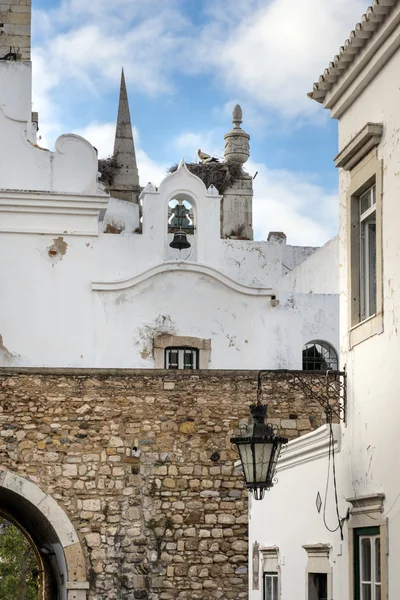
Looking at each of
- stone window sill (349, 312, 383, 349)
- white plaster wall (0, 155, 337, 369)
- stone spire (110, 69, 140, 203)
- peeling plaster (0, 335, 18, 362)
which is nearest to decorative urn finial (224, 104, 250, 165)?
stone spire (110, 69, 140, 203)

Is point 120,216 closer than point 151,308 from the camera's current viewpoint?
No

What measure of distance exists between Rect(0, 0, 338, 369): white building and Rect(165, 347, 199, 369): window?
2 centimetres

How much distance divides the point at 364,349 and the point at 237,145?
24203 millimetres

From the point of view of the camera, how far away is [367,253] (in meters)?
11.3

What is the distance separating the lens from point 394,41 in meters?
10.3

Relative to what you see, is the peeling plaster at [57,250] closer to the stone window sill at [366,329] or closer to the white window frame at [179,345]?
the white window frame at [179,345]

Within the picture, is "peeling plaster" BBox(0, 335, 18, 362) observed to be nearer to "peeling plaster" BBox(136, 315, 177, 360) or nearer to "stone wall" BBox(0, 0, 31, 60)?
Answer: "peeling plaster" BBox(136, 315, 177, 360)

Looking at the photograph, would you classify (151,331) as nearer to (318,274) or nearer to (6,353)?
(6,353)

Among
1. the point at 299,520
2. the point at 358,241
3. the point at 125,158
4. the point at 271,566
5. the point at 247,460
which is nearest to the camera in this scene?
the point at 358,241

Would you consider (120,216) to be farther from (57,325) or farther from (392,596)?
(392,596)

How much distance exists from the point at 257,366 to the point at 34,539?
5260 millimetres

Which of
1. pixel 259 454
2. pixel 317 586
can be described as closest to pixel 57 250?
pixel 259 454

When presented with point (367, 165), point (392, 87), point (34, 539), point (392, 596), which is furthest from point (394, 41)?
point (34, 539)

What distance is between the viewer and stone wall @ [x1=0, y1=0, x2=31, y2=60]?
82.7ft
